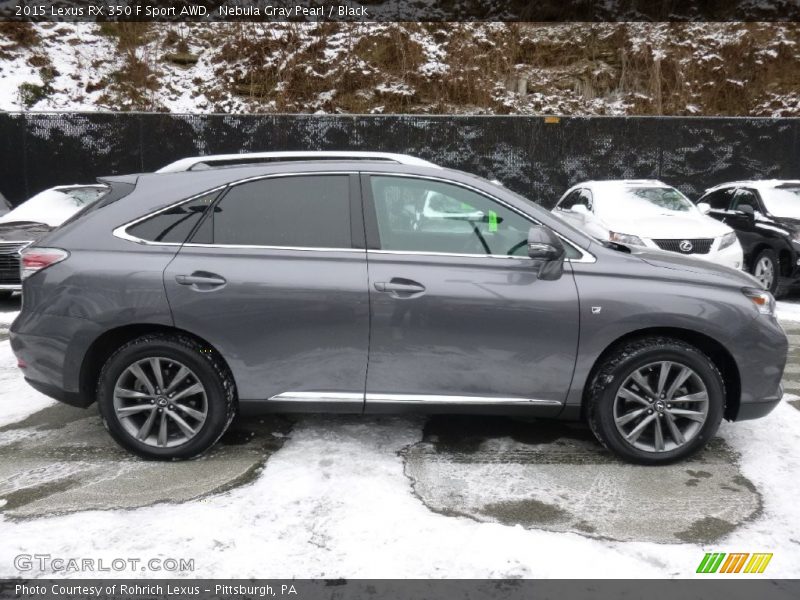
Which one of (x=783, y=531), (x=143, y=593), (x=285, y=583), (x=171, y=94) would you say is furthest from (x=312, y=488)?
(x=171, y=94)

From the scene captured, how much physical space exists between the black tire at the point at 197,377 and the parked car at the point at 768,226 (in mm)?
7742

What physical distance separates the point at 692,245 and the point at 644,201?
1.65m

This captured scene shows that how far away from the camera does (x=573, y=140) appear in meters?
14.9

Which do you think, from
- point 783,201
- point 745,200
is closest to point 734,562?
point 783,201

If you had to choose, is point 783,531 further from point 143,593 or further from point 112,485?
point 112,485

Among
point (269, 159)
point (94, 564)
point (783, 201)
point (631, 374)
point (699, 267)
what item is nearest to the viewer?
point (94, 564)

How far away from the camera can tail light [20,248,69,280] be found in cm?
395

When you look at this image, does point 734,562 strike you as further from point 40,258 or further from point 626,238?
point 626,238

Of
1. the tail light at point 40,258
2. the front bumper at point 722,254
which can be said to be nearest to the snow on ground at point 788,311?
the front bumper at point 722,254

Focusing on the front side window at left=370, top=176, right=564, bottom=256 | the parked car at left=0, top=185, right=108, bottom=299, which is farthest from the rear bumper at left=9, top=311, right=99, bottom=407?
the parked car at left=0, top=185, right=108, bottom=299

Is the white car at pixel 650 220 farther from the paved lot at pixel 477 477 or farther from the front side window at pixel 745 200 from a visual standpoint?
the paved lot at pixel 477 477

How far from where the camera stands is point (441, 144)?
1506 centimetres

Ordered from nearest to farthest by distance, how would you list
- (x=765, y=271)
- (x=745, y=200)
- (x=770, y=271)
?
(x=770, y=271)
(x=765, y=271)
(x=745, y=200)

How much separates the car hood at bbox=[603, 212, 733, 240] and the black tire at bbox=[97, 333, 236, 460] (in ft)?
21.1
